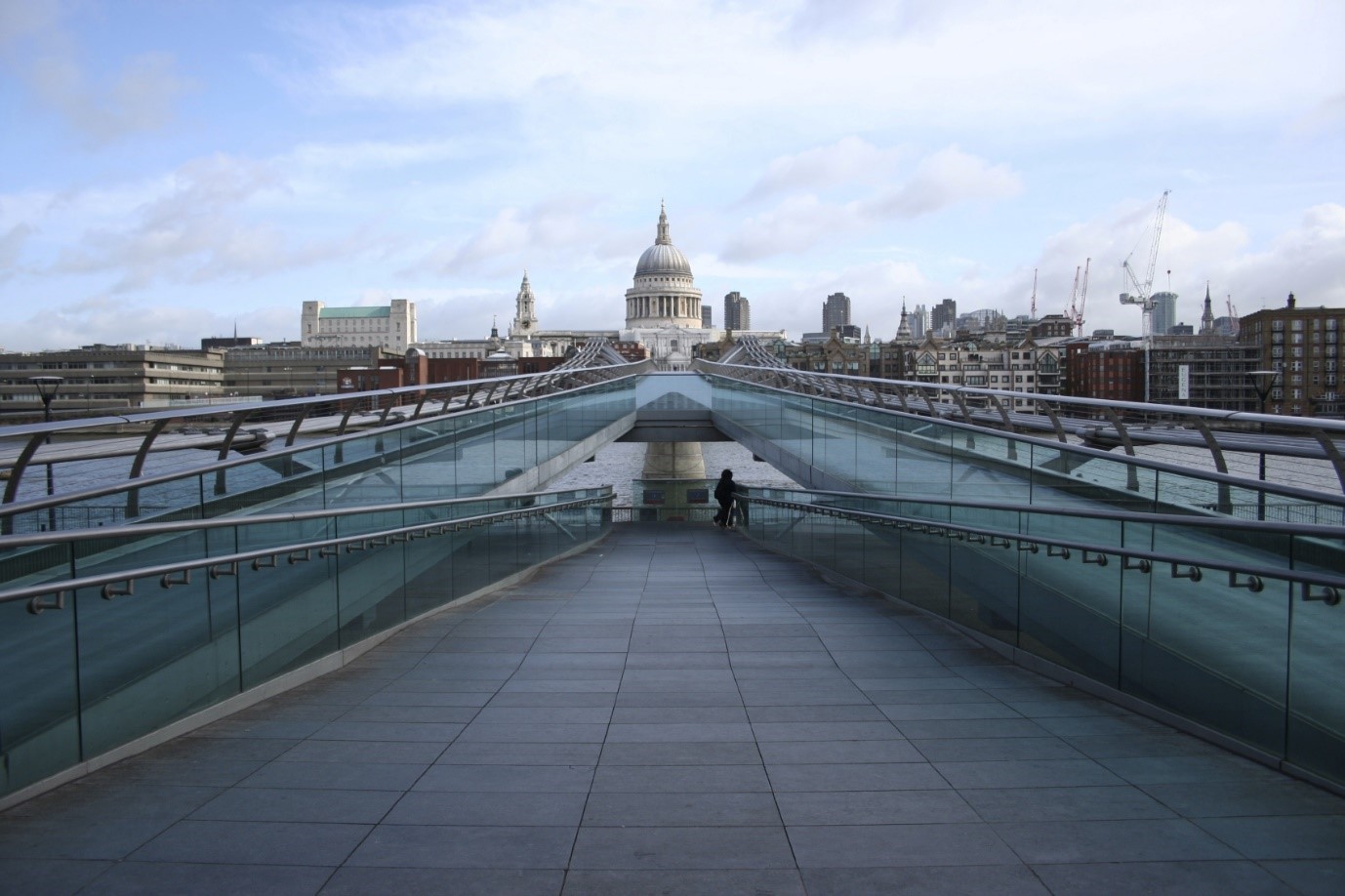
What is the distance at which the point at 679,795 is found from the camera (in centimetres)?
408

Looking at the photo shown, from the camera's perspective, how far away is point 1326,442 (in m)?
4.66

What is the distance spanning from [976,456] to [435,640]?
4249 mm

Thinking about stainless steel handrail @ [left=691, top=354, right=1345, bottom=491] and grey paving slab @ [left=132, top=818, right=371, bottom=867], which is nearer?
grey paving slab @ [left=132, top=818, right=371, bottom=867]

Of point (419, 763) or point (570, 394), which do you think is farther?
point (570, 394)

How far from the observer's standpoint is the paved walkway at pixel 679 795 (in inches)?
134

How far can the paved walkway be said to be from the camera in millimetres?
3393

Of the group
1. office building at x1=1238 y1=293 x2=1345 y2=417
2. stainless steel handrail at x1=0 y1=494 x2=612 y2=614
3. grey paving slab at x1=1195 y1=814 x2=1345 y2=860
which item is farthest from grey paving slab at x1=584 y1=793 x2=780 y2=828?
office building at x1=1238 y1=293 x2=1345 y2=417

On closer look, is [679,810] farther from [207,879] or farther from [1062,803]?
[207,879]

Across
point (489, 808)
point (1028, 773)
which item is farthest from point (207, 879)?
point (1028, 773)

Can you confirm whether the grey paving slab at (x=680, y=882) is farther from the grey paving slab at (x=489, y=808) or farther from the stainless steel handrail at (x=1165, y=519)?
the stainless steel handrail at (x=1165, y=519)

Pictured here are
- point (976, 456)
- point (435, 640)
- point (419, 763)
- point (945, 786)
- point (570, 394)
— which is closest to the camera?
point (945, 786)

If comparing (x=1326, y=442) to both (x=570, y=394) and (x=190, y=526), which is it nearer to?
(x=190, y=526)

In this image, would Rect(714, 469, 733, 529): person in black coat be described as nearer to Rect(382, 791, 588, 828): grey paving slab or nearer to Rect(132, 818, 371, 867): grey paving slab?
Rect(382, 791, 588, 828): grey paving slab

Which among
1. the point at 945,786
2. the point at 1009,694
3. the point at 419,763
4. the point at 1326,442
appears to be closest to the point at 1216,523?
the point at 1326,442
